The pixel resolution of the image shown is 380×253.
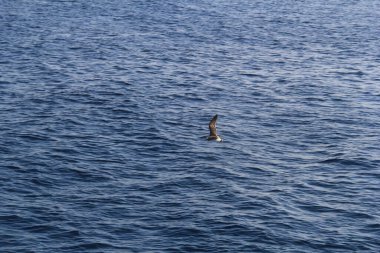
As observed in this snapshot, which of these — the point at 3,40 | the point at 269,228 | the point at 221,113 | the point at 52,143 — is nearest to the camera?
the point at 269,228

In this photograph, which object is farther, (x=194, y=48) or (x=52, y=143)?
(x=194, y=48)

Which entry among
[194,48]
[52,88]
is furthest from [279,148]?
[194,48]

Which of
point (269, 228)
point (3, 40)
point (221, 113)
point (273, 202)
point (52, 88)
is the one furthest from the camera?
point (3, 40)

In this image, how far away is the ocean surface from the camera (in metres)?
56.4

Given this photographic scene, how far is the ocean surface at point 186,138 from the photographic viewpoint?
185 ft

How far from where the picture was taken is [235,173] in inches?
2655

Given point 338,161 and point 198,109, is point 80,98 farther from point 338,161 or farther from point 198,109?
point 338,161

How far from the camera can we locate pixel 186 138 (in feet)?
251

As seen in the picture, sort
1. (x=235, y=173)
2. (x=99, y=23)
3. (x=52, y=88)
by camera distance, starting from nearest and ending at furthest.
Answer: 1. (x=235, y=173)
2. (x=52, y=88)
3. (x=99, y=23)

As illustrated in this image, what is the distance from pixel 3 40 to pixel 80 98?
116 feet

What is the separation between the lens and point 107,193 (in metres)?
62.4

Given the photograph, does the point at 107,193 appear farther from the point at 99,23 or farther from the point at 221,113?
the point at 99,23

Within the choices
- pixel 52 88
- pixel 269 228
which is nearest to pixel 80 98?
pixel 52 88

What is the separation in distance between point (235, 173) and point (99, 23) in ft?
246
